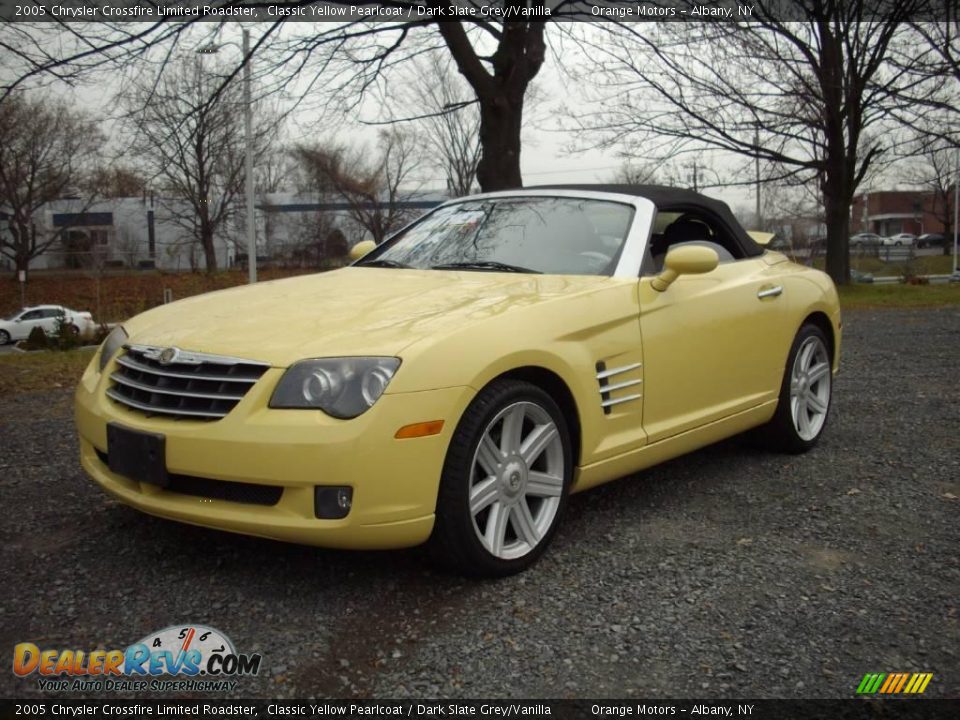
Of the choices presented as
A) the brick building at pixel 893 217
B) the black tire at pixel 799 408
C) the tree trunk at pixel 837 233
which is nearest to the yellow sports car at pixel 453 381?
the black tire at pixel 799 408

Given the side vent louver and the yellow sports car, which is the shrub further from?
the side vent louver

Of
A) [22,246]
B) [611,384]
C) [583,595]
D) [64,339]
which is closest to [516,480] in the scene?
[583,595]

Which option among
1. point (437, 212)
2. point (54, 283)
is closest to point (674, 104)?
point (437, 212)

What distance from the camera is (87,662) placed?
249 centimetres

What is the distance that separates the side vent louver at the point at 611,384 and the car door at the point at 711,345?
0.41ft

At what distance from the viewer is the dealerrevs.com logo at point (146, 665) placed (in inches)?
94.0

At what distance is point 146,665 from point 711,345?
8.93 feet

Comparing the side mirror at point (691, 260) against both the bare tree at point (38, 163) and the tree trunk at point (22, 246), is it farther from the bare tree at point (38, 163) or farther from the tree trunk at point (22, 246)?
the tree trunk at point (22, 246)

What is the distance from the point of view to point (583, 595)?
2994 millimetres

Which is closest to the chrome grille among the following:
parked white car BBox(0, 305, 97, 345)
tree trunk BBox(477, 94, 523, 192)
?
tree trunk BBox(477, 94, 523, 192)

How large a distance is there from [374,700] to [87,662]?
2.77 ft

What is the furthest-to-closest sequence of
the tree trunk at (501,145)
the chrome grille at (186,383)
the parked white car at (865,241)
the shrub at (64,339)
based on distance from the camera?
the parked white car at (865,241), the shrub at (64,339), the tree trunk at (501,145), the chrome grille at (186,383)

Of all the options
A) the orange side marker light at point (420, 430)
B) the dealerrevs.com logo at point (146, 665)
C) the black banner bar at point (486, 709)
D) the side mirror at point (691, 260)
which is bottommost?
the black banner bar at point (486, 709)

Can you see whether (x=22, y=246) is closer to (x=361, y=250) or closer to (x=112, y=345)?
(x=361, y=250)
